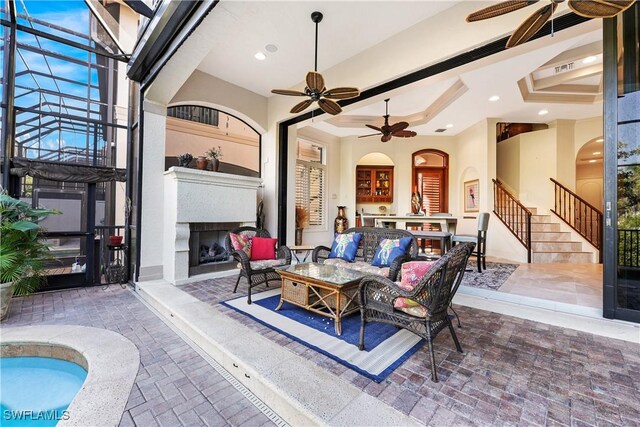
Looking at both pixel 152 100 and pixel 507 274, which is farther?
pixel 507 274

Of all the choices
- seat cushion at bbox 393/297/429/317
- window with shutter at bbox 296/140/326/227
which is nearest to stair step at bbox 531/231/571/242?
window with shutter at bbox 296/140/326/227

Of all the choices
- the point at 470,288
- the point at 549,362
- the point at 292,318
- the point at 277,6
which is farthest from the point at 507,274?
the point at 277,6

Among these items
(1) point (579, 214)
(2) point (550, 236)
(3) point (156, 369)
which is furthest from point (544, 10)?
(1) point (579, 214)

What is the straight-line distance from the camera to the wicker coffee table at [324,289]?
8.86 ft

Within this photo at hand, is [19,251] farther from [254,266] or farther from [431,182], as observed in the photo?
[431,182]

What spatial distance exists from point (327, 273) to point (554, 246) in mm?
6395

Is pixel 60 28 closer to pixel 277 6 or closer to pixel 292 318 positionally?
pixel 277 6

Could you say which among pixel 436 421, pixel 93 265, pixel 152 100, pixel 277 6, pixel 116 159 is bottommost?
pixel 436 421

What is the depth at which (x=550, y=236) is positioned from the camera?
666cm

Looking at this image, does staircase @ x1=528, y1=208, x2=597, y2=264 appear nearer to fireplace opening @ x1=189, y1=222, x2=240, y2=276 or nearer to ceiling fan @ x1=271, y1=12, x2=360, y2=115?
ceiling fan @ x1=271, y1=12, x2=360, y2=115

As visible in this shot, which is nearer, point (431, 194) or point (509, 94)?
point (509, 94)

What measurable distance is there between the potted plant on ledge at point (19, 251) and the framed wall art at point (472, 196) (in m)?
Result: 8.78

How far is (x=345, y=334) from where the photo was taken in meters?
2.64

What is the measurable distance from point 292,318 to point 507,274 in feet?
14.0
